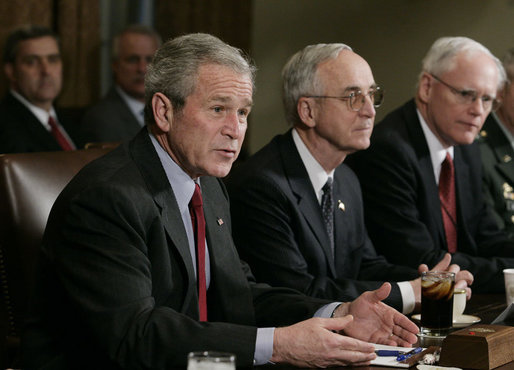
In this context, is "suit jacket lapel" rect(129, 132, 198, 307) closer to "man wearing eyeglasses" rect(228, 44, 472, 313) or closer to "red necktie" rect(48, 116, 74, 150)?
"man wearing eyeglasses" rect(228, 44, 472, 313)

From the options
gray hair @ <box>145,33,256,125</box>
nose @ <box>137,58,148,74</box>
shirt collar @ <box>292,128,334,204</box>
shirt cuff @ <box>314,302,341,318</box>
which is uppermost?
gray hair @ <box>145,33,256,125</box>

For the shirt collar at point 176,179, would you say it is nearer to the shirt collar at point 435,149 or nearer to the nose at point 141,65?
the shirt collar at point 435,149

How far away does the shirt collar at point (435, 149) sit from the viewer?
3.54 m

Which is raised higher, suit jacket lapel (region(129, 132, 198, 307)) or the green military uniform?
suit jacket lapel (region(129, 132, 198, 307))

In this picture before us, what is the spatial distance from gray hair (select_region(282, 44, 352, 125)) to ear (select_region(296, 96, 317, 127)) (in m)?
0.02

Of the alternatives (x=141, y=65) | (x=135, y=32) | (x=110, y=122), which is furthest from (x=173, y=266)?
(x=135, y=32)

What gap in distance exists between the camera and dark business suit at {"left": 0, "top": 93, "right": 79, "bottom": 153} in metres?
4.77

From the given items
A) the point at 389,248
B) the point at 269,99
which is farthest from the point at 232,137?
the point at 269,99

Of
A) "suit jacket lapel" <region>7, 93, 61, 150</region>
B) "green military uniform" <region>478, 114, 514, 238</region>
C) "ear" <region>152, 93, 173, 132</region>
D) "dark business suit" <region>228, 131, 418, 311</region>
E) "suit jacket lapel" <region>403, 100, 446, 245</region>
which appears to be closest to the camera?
"ear" <region>152, 93, 173, 132</region>

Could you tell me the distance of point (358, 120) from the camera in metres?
3.02

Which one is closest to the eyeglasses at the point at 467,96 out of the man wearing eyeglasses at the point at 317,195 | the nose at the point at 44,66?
the man wearing eyeglasses at the point at 317,195

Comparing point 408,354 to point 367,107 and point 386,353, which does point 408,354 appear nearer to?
point 386,353

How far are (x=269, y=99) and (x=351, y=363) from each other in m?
3.99

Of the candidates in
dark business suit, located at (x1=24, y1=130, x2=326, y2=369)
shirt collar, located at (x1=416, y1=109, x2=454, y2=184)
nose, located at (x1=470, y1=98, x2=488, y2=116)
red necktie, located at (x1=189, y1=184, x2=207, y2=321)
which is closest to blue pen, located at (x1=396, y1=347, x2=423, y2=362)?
dark business suit, located at (x1=24, y1=130, x2=326, y2=369)
